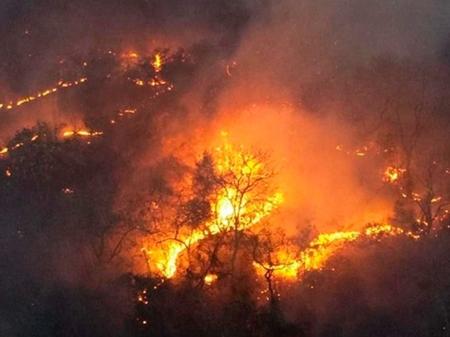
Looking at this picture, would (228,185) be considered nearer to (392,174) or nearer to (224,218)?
(224,218)

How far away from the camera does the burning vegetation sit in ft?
77.4

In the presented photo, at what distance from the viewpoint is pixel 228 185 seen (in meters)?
27.2

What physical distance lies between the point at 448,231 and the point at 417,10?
18346 mm

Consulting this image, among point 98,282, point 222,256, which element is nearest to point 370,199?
point 222,256

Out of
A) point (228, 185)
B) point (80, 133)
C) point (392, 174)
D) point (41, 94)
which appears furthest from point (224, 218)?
point (41, 94)

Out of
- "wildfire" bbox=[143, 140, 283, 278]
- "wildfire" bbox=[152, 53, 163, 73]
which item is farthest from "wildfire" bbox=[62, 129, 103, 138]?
"wildfire" bbox=[143, 140, 283, 278]

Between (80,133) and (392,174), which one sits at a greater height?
(80,133)

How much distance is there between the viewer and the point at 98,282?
2645cm

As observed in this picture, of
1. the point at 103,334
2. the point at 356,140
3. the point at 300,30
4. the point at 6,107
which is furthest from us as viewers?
the point at 300,30

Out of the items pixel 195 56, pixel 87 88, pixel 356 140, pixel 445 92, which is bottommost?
pixel 356 140

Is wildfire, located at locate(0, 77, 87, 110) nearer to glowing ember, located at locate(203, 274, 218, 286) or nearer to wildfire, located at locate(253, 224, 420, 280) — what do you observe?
glowing ember, located at locate(203, 274, 218, 286)

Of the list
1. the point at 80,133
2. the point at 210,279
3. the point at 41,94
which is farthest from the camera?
the point at 41,94

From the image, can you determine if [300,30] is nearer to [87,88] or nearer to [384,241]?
[87,88]

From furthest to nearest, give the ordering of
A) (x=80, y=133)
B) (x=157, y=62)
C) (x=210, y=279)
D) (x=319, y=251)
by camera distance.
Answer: (x=157, y=62) → (x=80, y=133) → (x=319, y=251) → (x=210, y=279)
